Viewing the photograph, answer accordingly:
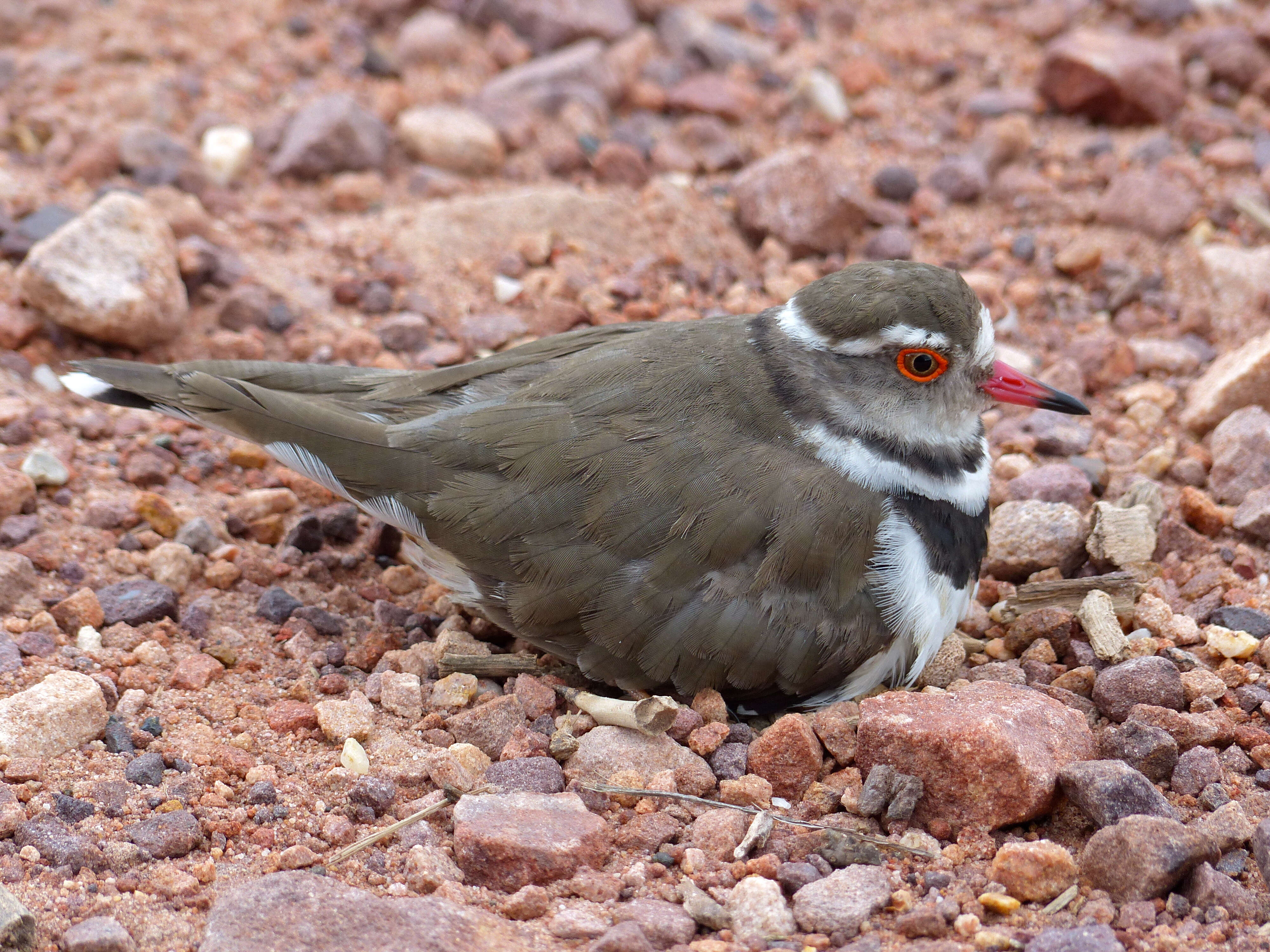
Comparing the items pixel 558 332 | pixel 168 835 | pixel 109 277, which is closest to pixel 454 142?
pixel 558 332

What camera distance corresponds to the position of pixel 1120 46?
699 centimetres

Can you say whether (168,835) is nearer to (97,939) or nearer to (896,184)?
(97,939)

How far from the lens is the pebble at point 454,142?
662 cm

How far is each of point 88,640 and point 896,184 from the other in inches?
172

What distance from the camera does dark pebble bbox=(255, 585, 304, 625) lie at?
173 inches

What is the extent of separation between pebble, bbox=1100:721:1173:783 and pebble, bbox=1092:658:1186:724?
0.65 ft

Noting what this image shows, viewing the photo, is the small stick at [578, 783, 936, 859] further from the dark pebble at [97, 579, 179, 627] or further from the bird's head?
the dark pebble at [97, 579, 179, 627]

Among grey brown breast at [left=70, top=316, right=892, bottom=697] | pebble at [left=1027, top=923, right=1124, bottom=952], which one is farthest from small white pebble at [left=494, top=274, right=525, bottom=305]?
pebble at [left=1027, top=923, right=1124, bottom=952]

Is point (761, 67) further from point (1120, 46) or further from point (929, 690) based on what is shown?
point (929, 690)

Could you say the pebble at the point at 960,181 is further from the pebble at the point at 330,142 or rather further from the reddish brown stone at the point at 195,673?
the reddish brown stone at the point at 195,673

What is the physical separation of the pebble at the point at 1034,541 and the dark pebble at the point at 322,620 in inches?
89.0

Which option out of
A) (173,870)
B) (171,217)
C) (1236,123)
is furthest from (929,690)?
(1236,123)

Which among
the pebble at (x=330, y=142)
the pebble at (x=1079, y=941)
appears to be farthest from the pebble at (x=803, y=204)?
the pebble at (x=1079, y=941)

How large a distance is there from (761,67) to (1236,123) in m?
2.56
